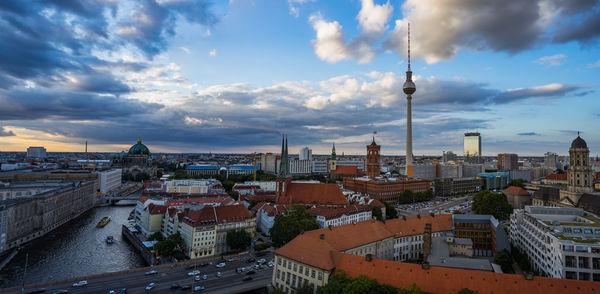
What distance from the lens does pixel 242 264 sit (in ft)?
155

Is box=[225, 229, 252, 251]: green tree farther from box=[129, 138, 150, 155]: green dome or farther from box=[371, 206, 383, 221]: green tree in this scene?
box=[129, 138, 150, 155]: green dome

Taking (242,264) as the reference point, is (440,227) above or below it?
above

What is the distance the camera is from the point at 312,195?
81188 millimetres

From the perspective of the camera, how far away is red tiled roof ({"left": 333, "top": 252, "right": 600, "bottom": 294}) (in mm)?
27312

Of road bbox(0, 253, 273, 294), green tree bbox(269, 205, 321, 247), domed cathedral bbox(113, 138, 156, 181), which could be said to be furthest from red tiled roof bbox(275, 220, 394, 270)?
domed cathedral bbox(113, 138, 156, 181)

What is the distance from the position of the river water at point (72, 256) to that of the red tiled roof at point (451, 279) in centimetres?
3631

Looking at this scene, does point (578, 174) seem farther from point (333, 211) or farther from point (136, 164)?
point (136, 164)

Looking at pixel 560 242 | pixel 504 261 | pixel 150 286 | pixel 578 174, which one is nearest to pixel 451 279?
pixel 560 242

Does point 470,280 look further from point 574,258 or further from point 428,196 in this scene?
point 428,196

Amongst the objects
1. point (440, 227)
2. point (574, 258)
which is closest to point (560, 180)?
point (440, 227)

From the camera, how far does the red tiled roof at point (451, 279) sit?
27312mm

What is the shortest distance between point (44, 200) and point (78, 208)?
2313cm

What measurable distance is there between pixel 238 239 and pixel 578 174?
249 ft

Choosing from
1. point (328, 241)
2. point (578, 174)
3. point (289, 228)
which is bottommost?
point (289, 228)
